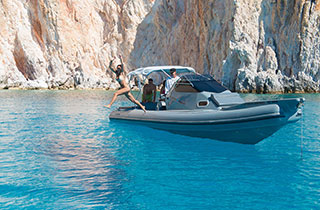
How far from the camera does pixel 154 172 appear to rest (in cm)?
648

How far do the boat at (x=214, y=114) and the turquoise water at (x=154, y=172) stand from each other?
373 millimetres

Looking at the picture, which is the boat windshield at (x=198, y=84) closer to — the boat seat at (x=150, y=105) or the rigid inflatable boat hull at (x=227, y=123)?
the rigid inflatable boat hull at (x=227, y=123)

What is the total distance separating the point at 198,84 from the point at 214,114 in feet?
5.93

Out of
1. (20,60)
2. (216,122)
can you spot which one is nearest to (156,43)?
(20,60)

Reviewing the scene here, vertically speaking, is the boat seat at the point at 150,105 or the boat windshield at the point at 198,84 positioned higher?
the boat windshield at the point at 198,84

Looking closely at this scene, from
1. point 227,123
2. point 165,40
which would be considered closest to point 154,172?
point 227,123

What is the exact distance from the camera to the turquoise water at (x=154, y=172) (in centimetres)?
502

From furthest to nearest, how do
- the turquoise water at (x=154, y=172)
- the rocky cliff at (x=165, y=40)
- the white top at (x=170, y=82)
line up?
the rocky cliff at (x=165, y=40) < the white top at (x=170, y=82) < the turquoise water at (x=154, y=172)

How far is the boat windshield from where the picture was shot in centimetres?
991

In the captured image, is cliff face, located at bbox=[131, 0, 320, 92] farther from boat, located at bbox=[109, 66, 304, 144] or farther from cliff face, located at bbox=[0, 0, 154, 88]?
boat, located at bbox=[109, 66, 304, 144]

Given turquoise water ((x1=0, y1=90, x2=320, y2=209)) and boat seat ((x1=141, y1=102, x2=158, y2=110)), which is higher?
boat seat ((x1=141, y1=102, x2=158, y2=110))

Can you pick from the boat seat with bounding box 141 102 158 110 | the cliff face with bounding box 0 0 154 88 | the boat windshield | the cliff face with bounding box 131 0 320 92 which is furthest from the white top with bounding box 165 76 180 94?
the cliff face with bounding box 0 0 154 88

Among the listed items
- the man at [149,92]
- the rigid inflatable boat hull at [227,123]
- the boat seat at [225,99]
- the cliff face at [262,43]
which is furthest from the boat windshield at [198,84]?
the cliff face at [262,43]

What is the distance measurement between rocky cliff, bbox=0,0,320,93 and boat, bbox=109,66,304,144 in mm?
27226
